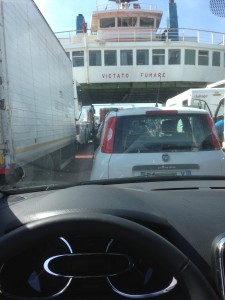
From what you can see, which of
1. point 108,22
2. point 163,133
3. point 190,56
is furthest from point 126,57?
point 163,133

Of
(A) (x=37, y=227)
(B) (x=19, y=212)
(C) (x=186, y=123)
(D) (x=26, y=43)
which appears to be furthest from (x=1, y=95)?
(A) (x=37, y=227)

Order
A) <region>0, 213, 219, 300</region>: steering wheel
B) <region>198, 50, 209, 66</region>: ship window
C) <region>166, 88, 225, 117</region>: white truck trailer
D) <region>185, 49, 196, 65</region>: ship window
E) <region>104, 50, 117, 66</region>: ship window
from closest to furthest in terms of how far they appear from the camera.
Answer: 1. <region>0, 213, 219, 300</region>: steering wheel
2. <region>166, 88, 225, 117</region>: white truck trailer
3. <region>104, 50, 117, 66</region>: ship window
4. <region>185, 49, 196, 65</region>: ship window
5. <region>198, 50, 209, 66</region>: ship window

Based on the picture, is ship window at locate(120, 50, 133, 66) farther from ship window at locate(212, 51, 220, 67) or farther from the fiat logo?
the fiat logo

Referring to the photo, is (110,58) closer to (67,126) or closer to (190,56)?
(190,56)

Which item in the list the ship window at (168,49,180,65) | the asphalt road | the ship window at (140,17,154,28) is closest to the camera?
the asphalt road

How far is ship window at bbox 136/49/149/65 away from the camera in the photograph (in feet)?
90.6

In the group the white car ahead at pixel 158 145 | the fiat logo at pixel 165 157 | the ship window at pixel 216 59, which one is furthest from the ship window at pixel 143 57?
the fiat logo at pixel 165 157

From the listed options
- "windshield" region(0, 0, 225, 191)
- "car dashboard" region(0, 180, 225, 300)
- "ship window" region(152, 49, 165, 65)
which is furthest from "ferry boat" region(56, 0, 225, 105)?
"car dashboard" region(0, 180, 225, 300)

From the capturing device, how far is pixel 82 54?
2770cm

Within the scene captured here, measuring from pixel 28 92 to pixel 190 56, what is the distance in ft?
71.5

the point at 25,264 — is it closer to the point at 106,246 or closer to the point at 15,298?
the point at 15,298

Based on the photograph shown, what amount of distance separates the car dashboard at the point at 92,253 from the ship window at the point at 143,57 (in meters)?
26.4

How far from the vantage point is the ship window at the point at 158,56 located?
27.5 m

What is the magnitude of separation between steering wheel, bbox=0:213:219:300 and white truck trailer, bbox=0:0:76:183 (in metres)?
4.71
